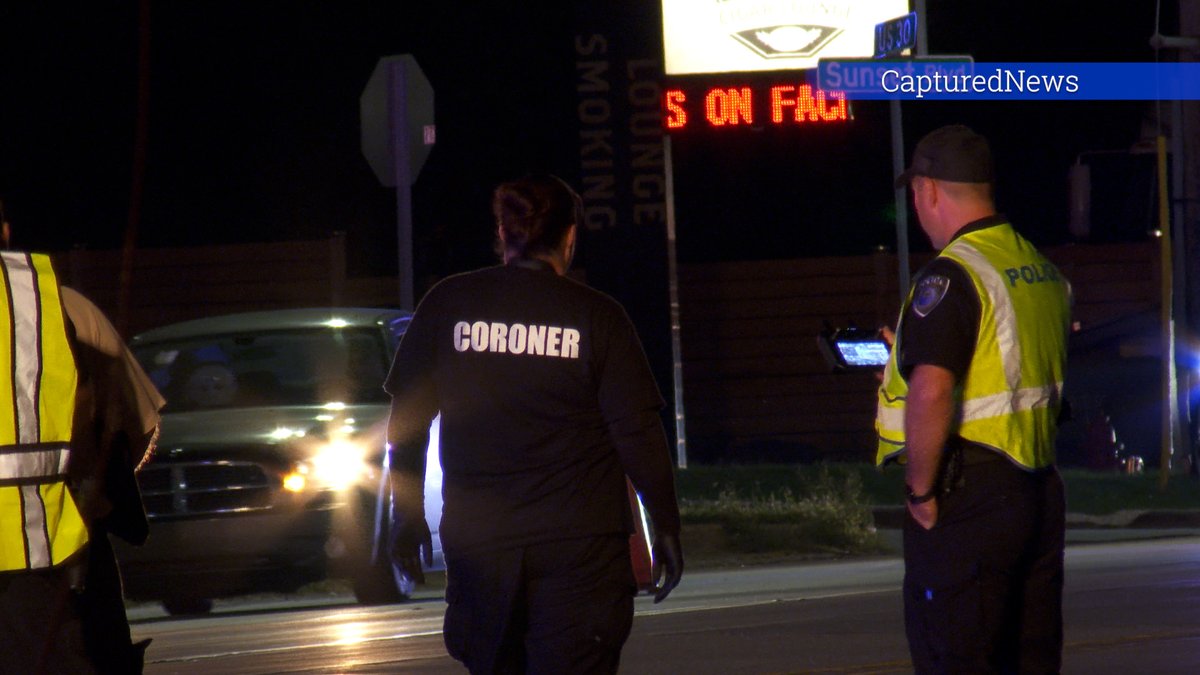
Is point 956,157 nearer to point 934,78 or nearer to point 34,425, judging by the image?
point 34,425

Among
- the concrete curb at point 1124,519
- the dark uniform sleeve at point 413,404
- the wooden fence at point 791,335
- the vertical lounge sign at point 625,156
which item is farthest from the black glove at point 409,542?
the wooden fence at point 791,335

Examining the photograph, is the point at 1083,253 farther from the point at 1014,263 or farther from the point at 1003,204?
the point at 1014,263

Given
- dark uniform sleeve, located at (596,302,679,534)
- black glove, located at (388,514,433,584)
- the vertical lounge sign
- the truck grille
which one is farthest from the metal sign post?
dark uniform sleeve, located at (596,302,679,534)

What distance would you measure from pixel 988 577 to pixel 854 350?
6.58m

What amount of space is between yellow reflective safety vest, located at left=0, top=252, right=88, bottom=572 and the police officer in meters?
0.95

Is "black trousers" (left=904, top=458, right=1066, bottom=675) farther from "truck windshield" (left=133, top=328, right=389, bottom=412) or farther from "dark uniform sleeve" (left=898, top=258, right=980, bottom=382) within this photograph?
"truck windshield" (left=133, top=328, right=389, bottom=412)

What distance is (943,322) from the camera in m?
4.99

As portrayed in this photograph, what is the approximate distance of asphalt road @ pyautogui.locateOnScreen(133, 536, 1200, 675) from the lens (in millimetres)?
8789

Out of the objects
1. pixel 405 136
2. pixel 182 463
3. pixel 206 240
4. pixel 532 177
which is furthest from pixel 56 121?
pixel 532 177

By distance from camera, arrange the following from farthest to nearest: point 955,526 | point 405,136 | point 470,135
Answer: point 470,135
point 405,136
point 955,526

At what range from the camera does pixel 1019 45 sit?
43.5 meters

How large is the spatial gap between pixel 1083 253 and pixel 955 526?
23.3 meters

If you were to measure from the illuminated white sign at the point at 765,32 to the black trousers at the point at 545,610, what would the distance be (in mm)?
19917

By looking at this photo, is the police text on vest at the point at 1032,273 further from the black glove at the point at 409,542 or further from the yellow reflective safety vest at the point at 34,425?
the yellow reflective safety vest at the point at 34,425
